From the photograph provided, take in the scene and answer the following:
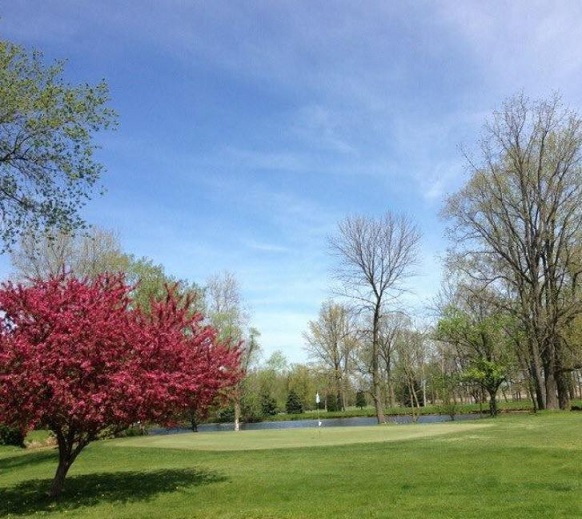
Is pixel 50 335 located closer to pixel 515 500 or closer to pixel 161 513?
pixel 161 513

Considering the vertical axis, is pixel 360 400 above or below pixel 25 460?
above

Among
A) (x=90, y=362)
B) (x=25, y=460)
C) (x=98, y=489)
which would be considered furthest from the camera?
(x=25, y=460)

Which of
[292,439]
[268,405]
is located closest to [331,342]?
[268,405]

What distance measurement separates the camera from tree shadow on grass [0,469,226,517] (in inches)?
461

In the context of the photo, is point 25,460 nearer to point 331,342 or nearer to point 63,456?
point 63,456

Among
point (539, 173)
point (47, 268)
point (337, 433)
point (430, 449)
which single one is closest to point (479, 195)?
point (539, 173)

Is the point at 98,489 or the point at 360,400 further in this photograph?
the point at 360,400

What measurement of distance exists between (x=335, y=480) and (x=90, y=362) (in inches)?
224

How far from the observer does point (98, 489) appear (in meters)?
13.2

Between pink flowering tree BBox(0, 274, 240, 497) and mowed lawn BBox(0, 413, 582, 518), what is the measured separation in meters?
1.68

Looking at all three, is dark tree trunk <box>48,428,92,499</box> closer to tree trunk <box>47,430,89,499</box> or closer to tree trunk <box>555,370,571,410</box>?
tree trunk <box>47,430,89,499</box>

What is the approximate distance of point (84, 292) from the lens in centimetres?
1136

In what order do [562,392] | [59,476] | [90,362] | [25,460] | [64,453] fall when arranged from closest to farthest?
[90,362]
[64,453]
[59,476]
[25,460]
[562,392]

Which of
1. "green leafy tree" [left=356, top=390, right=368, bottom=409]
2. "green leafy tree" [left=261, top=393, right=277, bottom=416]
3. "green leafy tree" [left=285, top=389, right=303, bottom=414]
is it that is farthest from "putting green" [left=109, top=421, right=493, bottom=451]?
"green leafy tree" [left=356, top=390, right=368, bottom=409]
